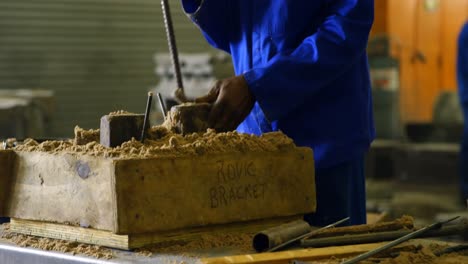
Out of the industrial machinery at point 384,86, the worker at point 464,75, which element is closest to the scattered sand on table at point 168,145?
the worker at point 464,75

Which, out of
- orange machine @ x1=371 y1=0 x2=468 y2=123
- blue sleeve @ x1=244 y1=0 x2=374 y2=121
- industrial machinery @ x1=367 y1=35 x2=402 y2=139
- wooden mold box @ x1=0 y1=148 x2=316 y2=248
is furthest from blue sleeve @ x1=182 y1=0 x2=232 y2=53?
orange machine @ x1=371 y1=0 x2=468 y2=123

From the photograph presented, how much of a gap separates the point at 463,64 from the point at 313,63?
5.70 m

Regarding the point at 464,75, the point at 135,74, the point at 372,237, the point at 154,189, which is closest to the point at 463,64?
the point at 464,75

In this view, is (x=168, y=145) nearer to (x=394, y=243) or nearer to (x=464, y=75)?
(x=394, y=243)

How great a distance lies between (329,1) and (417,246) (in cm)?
94

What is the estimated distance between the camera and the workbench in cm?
177

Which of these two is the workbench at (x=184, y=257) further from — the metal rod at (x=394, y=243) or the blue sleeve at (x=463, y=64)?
the blue sleeve at (x=463, y=64)

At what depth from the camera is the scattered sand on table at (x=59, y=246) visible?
191 cm

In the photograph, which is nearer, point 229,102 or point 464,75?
point 229,102

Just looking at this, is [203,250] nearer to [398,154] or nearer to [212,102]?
[212,102]

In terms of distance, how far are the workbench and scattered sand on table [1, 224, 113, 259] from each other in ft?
0.06

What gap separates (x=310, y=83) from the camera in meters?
2.45

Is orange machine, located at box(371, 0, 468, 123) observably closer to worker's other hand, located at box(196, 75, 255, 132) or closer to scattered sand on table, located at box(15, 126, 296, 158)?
worker's other hand, located at box(196, 75, 255, 132)

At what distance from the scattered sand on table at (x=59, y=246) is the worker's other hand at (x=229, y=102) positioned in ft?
1.71
